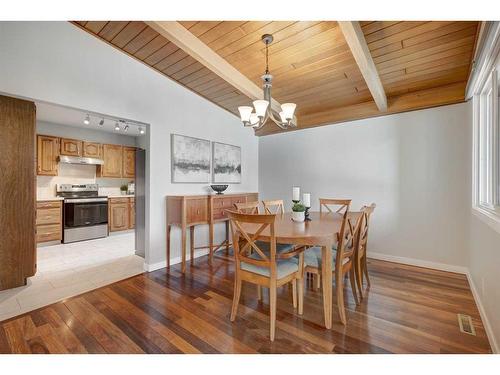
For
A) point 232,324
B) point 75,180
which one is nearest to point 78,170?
point 75,180

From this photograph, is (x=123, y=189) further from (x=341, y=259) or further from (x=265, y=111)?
(x=341, y=259)

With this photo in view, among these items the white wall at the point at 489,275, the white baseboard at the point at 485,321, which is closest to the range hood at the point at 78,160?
the white wall at the point at 489,275

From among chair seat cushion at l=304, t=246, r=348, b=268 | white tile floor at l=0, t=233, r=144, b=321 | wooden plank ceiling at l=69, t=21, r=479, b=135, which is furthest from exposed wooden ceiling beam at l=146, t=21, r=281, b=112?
white tile floor at l=0, t=233, r=144, b=321

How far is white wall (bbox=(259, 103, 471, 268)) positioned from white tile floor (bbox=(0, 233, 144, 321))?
321 cm

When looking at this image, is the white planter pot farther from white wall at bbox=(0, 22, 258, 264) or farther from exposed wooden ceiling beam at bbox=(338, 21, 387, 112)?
white wall at bbox=(0, 22, 258, 264)

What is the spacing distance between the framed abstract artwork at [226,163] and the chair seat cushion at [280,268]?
7.70 ft

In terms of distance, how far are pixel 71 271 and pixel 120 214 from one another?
2.41 m

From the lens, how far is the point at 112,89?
2855 millimetres

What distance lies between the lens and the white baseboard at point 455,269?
1.62 meters

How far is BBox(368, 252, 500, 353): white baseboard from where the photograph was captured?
63.9 inches
